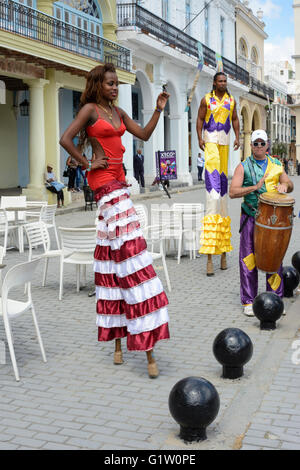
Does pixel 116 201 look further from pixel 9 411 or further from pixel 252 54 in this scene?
pixel 252 54

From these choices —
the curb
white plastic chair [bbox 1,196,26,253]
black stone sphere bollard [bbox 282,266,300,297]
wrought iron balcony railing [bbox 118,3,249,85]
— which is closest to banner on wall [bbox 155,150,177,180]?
the curb

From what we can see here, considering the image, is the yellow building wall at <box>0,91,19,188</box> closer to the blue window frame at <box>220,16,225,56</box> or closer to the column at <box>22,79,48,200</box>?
the column at <box>22,79,48,200</box>

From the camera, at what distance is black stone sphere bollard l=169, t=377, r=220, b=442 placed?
3.51 m

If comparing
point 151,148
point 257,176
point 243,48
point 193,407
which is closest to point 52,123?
point 151,148

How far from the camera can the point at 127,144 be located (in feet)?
84.0

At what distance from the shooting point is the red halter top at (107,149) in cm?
465

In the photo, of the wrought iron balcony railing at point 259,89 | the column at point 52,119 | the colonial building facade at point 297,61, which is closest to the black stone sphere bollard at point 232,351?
the column at point 52,119

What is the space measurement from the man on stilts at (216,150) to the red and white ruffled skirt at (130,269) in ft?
12.1

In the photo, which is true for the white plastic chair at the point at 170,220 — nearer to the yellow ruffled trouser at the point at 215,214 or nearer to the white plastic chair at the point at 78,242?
the yellow ruffled trouser at the point at 215,214

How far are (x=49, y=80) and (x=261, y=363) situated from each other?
17.3m

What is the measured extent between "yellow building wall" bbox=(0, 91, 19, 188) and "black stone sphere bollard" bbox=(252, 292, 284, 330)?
21495 mm

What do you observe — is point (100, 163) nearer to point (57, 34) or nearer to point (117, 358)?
point (117, 358)

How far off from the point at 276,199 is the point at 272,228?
0.28 meters
